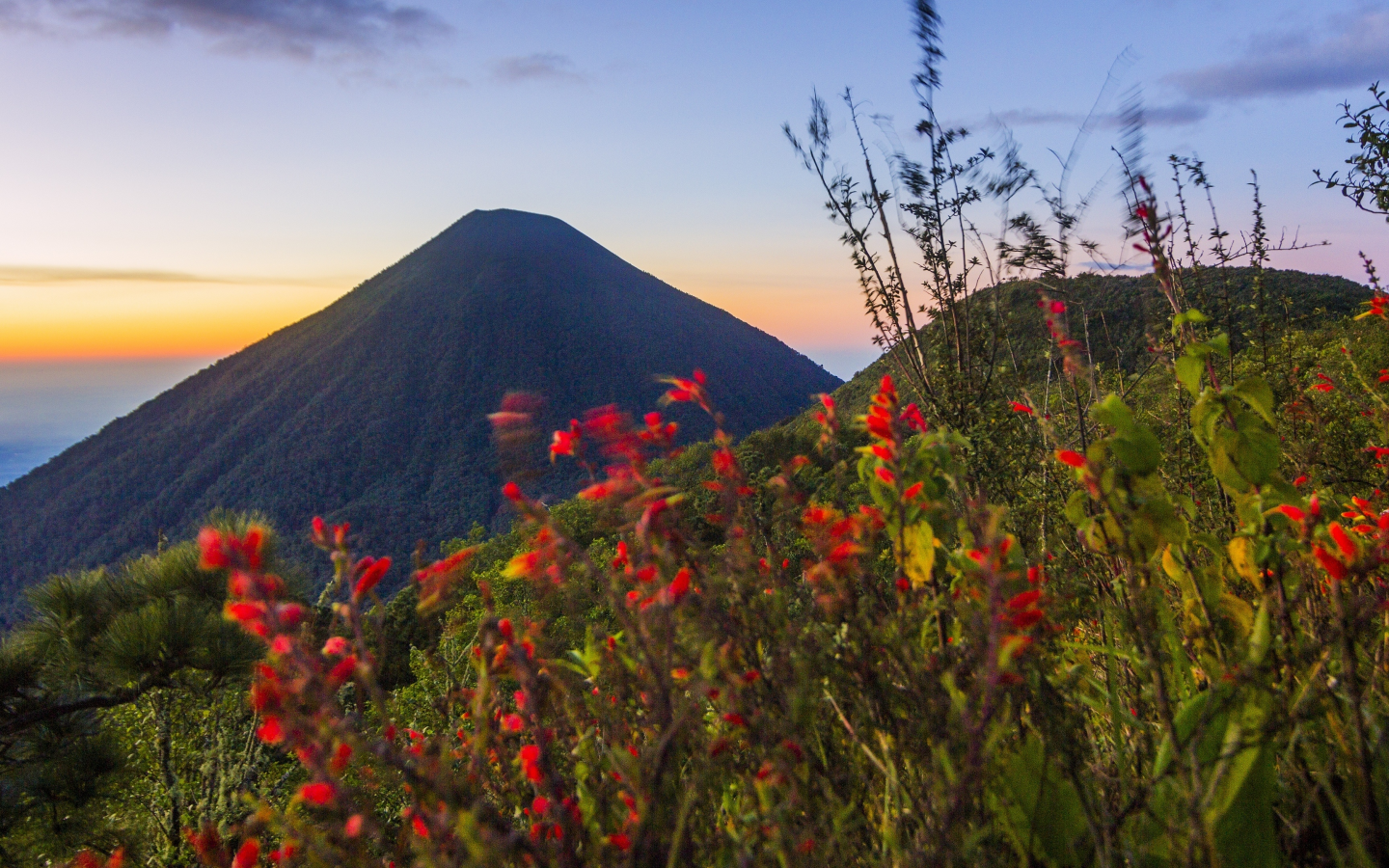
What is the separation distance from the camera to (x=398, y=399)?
65.8 m

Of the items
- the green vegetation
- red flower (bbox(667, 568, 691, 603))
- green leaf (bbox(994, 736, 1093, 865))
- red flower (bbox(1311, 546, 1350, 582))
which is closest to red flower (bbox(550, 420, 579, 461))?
the green vegetation

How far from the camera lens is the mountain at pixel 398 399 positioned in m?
55.4

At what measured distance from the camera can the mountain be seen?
182 ft

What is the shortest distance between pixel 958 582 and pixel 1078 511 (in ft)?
0.91

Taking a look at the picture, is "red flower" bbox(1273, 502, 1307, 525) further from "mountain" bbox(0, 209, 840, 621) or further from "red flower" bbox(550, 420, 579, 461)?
A: "mountain" bbox(0, 209, 840, 621)

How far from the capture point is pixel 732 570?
1027 millimetres

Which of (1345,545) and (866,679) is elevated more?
(1345,545)

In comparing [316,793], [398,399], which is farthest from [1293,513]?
[398,399]

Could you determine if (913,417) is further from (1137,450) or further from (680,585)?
(680,585)

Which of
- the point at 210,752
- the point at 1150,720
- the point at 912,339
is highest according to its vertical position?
the point at 912,339

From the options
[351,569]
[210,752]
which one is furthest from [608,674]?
[210,752]

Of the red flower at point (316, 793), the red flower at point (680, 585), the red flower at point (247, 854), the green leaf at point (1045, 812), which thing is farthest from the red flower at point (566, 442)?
the green leaf at point (1045, 812)

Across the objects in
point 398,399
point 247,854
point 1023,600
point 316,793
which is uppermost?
point 398,399

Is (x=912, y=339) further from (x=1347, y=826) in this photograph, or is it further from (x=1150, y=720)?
(x=1347, y=826)
